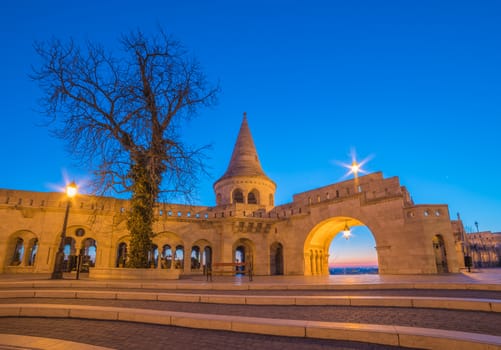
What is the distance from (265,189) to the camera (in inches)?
1131

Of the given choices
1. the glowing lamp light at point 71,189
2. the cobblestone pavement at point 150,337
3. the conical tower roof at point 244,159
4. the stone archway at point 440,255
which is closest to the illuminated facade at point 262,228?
the stone archway at point 440,255

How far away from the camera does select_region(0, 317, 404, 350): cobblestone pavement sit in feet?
11.5

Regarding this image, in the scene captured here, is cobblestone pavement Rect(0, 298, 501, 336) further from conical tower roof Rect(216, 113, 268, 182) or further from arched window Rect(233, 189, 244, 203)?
conical tower roof Rect(216, 113, 268, 182)

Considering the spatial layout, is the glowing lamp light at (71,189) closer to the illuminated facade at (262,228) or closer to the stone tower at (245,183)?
the illuminated facade at (262,228)

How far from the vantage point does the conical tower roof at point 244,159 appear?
2888cm

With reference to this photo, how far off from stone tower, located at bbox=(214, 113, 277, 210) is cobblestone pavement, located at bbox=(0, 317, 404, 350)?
72.6 feet

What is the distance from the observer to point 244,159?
29906mm

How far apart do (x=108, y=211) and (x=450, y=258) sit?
21.2 m

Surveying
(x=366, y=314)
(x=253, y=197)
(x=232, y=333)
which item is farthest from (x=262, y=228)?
(x=232, y=333)

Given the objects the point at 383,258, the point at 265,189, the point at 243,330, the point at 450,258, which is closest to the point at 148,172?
the point at 243,330

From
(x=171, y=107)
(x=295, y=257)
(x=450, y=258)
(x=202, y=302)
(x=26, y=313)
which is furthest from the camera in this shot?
(x=295, y=257)

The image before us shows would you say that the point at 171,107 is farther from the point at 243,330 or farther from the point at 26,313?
the point at 243,330

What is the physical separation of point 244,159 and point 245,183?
9.93ft

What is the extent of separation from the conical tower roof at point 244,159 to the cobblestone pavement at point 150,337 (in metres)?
23.9
